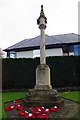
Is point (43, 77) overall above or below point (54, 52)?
below

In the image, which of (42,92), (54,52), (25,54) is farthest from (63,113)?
(25,54)

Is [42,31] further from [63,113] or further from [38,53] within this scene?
[38,53]

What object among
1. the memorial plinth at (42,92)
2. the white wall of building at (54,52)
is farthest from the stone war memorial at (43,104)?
the white wall of building at (54,52)

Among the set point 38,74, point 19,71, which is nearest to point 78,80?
point 19,71

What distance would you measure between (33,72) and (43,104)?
8.79 m

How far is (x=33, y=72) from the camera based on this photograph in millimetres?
19812

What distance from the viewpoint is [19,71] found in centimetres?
2011

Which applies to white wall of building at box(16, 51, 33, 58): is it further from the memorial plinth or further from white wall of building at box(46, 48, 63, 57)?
the memorial plinth

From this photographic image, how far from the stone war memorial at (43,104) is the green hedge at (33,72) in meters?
7.12

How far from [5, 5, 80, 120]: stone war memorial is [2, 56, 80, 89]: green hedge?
7.12 meters

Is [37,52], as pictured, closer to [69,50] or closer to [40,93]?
[69,50]

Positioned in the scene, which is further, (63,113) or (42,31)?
(42,31)

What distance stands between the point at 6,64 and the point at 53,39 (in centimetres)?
1324

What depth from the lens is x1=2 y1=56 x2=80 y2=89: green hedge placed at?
64.3 ft
